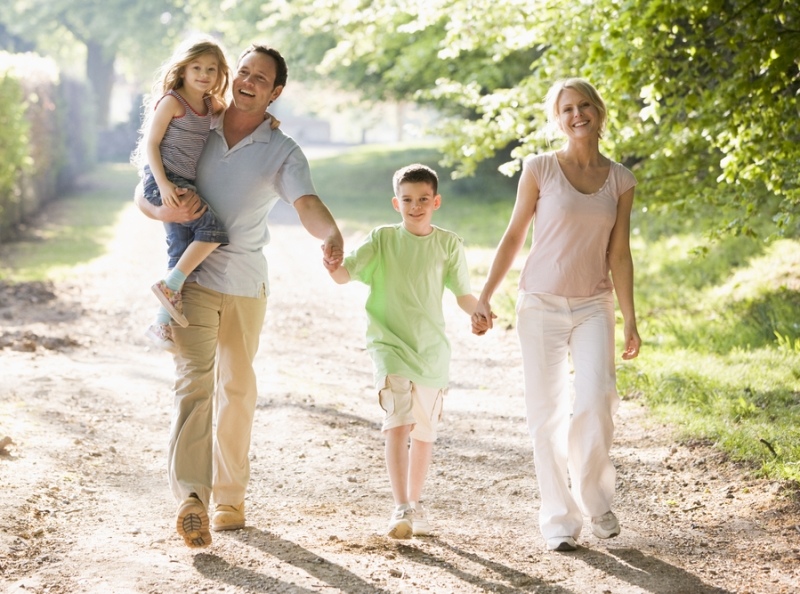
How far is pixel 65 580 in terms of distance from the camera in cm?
436

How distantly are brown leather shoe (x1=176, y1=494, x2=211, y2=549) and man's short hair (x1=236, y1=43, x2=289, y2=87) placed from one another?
6.42ft

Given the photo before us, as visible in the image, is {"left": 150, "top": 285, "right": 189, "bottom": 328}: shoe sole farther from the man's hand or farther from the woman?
the woman

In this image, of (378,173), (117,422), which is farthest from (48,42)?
(117,422)

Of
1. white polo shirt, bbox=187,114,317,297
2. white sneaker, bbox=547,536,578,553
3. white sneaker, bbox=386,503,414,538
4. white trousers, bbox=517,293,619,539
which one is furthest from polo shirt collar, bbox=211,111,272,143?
white sneaker, bbox=547,536,578,553

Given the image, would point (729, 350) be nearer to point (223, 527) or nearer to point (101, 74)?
point (223, 527)

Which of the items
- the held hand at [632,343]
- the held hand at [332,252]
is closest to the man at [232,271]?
the held hand at [332,252]

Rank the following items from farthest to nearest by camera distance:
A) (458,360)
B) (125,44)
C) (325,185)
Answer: (125,44)
(325,185)
(458,360)

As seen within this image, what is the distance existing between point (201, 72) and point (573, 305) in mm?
1979

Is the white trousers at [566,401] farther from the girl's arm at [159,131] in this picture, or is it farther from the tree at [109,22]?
the tree at [109,22]

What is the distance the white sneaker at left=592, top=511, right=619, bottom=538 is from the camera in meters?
4.76

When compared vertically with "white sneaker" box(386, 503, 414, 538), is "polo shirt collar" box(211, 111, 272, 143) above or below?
above

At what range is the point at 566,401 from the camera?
4.89 m

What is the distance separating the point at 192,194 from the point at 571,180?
67.8 inches

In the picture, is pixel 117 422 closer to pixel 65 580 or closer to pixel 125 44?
pixel 65 580
